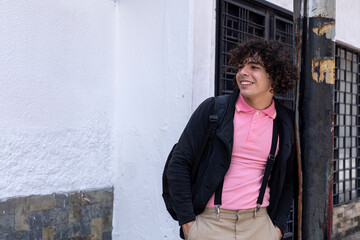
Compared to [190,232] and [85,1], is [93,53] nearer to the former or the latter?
[85,1]

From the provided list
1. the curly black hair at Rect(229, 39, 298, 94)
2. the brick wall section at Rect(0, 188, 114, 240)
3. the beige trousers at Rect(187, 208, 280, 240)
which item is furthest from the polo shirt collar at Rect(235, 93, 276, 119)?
the brick wall section at Rect(0, 188, 114, 240)

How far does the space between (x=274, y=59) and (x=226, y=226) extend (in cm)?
100

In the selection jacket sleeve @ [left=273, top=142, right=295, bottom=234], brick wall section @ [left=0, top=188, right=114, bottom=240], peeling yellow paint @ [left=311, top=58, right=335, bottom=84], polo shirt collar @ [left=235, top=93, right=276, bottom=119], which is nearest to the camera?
peeling yellow paint @ [left=311, top=58, right=335, bottom=84]

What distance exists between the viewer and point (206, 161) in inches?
107

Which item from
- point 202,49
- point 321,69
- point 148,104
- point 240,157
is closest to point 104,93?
point 148,104

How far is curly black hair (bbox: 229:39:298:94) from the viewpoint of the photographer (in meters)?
2.69

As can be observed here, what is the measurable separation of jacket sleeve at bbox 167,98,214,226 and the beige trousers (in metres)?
0.08

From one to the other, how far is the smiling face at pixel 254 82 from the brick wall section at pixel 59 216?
85.0 inches

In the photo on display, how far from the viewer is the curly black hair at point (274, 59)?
8.82 feet

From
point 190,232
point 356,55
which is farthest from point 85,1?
point 356,55

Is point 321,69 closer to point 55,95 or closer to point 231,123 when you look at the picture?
point 231,123

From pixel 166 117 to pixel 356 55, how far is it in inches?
194

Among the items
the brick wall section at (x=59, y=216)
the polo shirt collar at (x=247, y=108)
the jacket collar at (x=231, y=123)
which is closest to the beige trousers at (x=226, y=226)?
the jacket collar at (x=231, y=123)

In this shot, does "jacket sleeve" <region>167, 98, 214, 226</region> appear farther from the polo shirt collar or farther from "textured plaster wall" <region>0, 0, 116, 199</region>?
"textured plaster wall" <region>0, 0, 116, 199</region>
